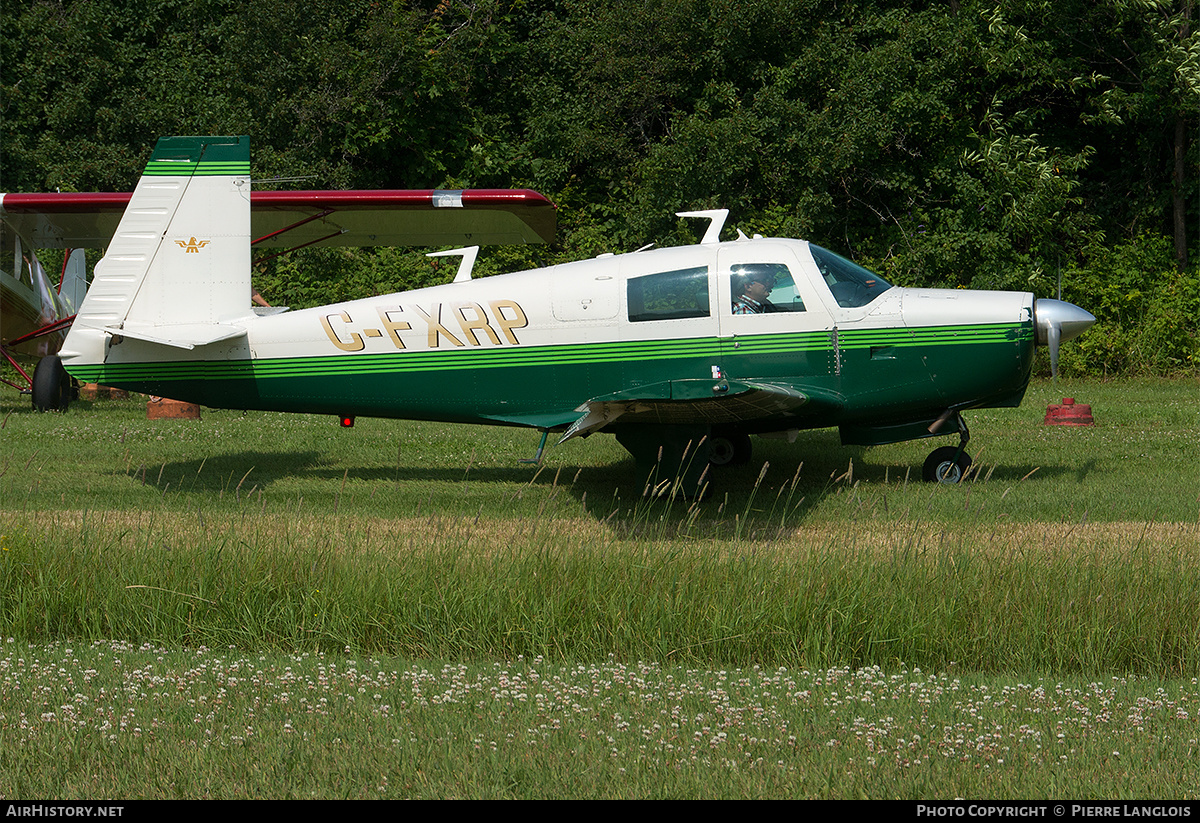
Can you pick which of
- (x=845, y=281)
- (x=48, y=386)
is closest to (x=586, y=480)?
(x=845, y=281)

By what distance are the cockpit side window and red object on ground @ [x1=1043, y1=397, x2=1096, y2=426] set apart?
5.75m

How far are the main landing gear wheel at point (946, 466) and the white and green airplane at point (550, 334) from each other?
1.19ft

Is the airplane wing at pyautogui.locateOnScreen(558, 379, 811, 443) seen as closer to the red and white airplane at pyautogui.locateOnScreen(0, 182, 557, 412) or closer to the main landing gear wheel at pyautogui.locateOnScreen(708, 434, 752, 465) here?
the main landing gear wheel at pyautogui.locateOnScreen(708, 434, 752, 465)

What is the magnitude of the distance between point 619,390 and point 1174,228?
710 inches

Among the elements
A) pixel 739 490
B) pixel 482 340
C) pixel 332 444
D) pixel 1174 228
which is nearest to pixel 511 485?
pixel 482 340

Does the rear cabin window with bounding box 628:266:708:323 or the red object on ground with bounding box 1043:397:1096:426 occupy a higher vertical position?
the rear cabin window with bounding box 628:266:708:323

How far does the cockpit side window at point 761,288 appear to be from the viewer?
28.7 feet

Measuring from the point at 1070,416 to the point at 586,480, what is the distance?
6685 millimetres

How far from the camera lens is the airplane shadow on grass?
8461 millimetres

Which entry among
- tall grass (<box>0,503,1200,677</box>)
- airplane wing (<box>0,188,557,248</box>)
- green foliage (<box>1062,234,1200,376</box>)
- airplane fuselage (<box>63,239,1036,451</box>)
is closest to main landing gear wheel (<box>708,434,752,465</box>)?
airplane fuselage (<box>63,239,1036,451</box>)

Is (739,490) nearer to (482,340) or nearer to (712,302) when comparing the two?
(712,302)

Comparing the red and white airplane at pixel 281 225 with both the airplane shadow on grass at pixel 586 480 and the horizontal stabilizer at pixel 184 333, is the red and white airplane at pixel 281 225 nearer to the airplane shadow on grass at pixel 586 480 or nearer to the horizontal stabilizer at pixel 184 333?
the horizontal stabilizer at pixel 184 333

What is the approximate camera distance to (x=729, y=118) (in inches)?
821
